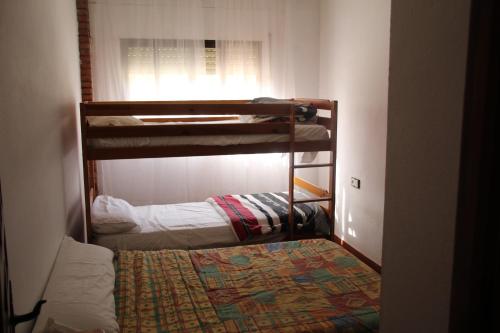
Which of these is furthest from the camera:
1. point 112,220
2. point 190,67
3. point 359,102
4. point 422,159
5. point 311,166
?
point 190,67

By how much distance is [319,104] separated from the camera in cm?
387

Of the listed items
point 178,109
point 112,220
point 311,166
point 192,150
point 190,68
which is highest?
point 190,68

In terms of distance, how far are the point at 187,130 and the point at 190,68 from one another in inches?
54.0

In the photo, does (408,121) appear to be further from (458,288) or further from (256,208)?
(256,208)

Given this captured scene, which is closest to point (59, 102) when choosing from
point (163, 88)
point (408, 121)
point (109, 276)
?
point (109, 276)

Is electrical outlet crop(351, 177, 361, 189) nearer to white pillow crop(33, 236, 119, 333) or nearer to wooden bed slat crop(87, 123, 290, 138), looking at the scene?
wooden bed slat crop(87, 123, 290, 138)

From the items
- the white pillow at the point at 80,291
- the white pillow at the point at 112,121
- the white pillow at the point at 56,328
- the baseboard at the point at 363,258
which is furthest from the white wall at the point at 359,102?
the white pillow at the point at 56,328

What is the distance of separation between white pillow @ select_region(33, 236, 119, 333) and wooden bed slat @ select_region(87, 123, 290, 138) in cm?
91

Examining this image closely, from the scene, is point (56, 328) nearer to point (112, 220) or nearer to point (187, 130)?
point (112, 220)

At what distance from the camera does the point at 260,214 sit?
3.60m

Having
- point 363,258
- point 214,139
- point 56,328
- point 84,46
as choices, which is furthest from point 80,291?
point 84,46

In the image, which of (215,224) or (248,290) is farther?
(215,224)

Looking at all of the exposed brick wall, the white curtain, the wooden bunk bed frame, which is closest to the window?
the white curtain

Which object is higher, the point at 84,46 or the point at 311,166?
the point at 84,46
